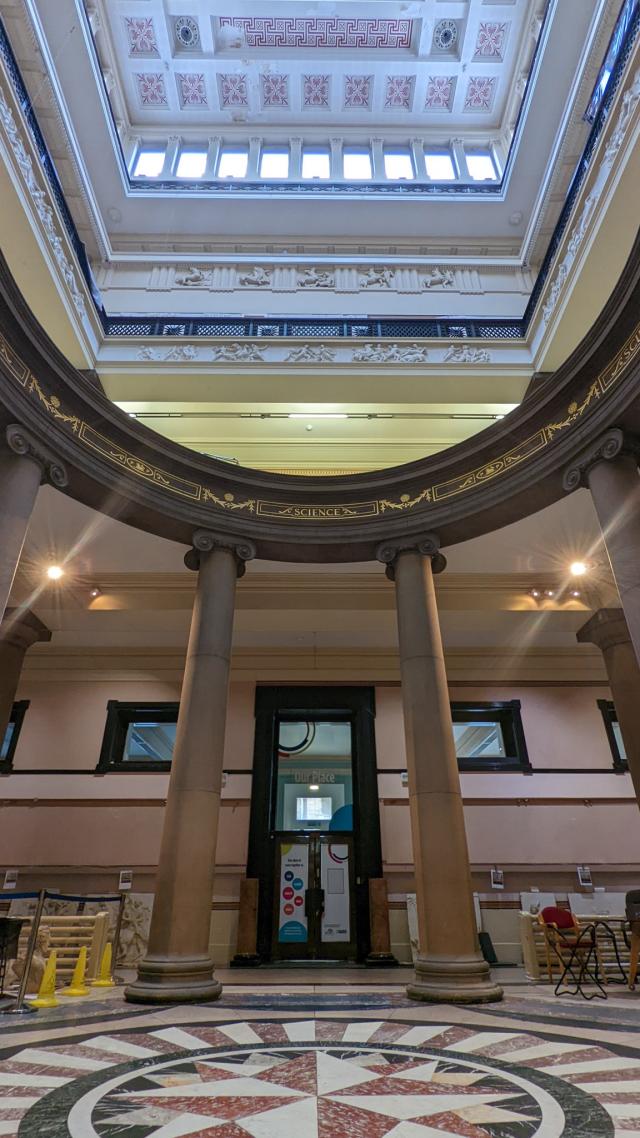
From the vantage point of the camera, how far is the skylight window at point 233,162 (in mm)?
13375

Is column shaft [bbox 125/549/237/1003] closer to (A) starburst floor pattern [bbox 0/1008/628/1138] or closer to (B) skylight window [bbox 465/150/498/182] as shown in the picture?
(A) starburst floor pattern [bbox 0/1008/628/1138]

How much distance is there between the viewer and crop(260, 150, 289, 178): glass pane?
44.3 feet

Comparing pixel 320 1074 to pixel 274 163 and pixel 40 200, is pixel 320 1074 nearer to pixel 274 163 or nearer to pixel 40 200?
pixel 40 200

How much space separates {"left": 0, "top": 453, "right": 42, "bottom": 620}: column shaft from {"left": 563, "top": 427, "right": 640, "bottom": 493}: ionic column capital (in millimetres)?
5571

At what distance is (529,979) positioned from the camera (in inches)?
277

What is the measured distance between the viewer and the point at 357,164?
13781 mm

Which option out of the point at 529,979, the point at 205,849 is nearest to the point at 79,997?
the point at 205,849

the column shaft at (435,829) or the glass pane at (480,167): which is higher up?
the glass pane at (480,167)

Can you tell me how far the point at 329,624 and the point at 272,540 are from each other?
318 centimetres

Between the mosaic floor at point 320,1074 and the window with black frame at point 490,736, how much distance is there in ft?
20.3

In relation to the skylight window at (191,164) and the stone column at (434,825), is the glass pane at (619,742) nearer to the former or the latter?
the stone column at (434,825)

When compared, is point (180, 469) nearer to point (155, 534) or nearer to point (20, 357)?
point (155, 534)

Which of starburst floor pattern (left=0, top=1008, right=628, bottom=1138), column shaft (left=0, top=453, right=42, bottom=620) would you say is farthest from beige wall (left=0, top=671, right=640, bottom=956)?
starburst floor pattern (left=0, top=1008, right=628, bottom=1138)

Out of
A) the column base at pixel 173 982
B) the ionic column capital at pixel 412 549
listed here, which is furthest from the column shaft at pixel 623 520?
the column base at pixel 173 982
